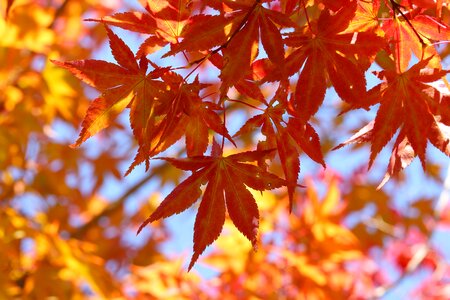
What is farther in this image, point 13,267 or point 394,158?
point 13,267

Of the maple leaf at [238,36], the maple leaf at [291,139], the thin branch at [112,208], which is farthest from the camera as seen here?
the thin branch at [112,208]

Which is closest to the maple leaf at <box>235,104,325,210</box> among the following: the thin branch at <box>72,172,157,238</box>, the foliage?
the foliage

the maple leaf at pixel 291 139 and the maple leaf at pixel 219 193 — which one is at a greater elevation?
the maple leaf at pixel 291 139

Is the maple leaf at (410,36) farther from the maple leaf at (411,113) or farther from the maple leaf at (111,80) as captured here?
the maple leaf at (111,80)

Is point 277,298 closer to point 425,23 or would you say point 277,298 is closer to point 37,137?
point 37,137

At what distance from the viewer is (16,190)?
2225 millimetres

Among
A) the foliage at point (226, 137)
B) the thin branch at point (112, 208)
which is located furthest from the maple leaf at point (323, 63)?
the thin branch at point (112, 208)

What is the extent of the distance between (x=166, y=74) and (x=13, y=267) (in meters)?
1.24

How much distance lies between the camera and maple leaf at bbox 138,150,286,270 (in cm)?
80

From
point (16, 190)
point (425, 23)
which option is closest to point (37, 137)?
point (16, 190)

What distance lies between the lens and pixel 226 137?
808 mm

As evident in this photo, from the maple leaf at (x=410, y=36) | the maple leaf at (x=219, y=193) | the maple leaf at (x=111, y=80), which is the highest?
the maple leaf at (x=410, y=36)

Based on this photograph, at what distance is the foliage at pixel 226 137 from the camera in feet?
2.60

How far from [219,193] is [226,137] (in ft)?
0.25
